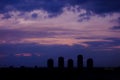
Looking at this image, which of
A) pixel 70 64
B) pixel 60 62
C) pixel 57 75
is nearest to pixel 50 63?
pixel 60 62

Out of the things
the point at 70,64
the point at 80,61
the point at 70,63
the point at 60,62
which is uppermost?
the point at 80,61

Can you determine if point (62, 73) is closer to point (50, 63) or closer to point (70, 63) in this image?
point (70, 63)

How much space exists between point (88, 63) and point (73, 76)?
2896 mm

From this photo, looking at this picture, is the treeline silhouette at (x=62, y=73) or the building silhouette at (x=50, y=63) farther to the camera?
the building silhouette at (x=50, y=63)

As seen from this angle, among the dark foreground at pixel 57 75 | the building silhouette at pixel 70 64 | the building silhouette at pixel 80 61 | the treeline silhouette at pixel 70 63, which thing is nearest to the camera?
the building silhouette at pixel 80 61

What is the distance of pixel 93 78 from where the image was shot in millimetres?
51156

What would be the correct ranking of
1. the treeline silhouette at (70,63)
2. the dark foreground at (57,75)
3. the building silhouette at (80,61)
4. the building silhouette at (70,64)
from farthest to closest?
the building silhouette at (70,64), the dark foreground at (57,75), the treeline silhouette at (70,63), the building silhouette at (80,61)

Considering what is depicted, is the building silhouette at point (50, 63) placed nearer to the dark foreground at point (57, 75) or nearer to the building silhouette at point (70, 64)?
the dark foreground at point (57, 75)

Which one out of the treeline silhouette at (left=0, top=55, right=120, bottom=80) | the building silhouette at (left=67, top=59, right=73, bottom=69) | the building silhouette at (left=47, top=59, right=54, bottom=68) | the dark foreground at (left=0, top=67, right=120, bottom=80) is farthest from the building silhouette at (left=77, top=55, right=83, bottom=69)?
the building silhouette at (left=47, top=59, right=54, bottom=68)

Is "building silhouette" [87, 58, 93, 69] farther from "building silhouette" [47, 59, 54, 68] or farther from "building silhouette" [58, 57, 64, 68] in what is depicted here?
"building silhouette" [47, 59, 54, 68]

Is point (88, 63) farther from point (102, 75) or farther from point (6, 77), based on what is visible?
point (6, 77)

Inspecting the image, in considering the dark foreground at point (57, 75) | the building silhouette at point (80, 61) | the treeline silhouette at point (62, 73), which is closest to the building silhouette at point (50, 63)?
the treeline silhouette at point (62, 73)

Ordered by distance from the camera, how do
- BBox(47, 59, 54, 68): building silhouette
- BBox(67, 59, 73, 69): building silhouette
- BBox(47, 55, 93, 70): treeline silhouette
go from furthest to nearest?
BBox(47, 59, 54, 68): building silhouette, BBox(67, 59, 73, 69): building silhouette, BBox(47, 55, 93, 70): treeline silhouette

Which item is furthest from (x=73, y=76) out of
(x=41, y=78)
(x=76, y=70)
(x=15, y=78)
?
(x=15, y=78)
